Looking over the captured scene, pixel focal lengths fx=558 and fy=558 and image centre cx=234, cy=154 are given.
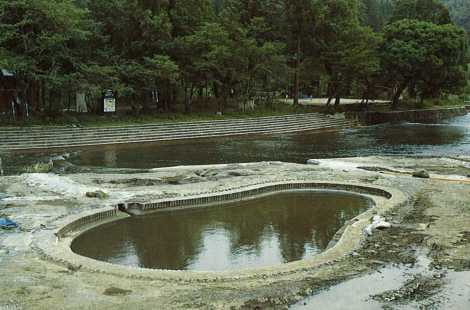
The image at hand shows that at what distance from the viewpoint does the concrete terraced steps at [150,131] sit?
35188mm

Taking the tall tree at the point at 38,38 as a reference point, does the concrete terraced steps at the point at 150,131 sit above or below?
below

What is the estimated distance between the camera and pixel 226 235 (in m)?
16.0

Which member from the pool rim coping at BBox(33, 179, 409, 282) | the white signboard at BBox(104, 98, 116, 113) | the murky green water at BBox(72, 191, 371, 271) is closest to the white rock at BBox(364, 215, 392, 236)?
the pool rim coping at BBox(33, 179, 409, 282)

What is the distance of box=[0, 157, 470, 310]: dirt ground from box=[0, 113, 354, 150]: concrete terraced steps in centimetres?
1509

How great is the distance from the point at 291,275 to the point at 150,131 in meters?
30.2

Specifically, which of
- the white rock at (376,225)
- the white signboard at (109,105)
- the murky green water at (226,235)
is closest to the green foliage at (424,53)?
the white signboard at (109,105)

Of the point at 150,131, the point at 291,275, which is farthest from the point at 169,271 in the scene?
the point at 150,131

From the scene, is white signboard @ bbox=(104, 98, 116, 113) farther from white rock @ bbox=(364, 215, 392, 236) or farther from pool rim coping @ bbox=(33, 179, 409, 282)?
white rock @ bbox=(364, 215, 392, 236)

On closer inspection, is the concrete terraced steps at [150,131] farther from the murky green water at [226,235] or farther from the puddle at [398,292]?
the puddle at [398,292]

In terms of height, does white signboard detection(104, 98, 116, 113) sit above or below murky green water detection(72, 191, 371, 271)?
above

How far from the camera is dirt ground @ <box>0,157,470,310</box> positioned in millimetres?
10234

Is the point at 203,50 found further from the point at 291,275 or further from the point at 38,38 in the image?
the point at 291,275

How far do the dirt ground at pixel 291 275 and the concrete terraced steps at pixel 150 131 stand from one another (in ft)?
49.5

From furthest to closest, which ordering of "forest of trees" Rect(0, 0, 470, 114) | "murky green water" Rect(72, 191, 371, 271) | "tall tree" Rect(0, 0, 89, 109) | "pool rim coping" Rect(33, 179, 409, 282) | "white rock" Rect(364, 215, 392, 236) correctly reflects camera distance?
"forest of trees" Rect(0, 0, 470, 114) < "tall tree" Rect(0, 0, 89, 109) < "white rock" Rect(364, 215, 392, 236) < "murky green water" Rect(72, 191, 371, 271) < "pool rim coping" Rect(33, 179, 409, 282)
